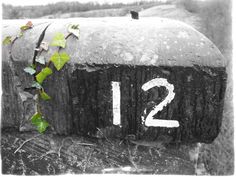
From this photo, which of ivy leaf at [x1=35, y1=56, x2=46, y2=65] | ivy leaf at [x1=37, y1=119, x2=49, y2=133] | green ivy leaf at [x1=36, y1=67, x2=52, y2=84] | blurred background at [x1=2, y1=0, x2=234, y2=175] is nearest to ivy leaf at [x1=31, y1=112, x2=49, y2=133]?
ivy leaf at [x1=37, y1=119, x2=49, y2=133]

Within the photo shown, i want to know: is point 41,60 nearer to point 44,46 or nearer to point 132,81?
point 44,46

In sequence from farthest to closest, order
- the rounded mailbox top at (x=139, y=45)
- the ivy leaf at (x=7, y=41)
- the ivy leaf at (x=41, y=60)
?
the ivy leaf at (x=7, y=41) < the ivy leaf at (x=41, y=60) < the rounded mailbox top at (x=139, y=45)

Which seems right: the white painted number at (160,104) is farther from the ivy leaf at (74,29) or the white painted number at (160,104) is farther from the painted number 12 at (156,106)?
the ivy leaf at (74,29)

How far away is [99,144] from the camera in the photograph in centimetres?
232

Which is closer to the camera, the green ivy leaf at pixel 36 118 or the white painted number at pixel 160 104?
the white painted number at pixel 160 104

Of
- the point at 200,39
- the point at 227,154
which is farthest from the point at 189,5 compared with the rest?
the point at 200,39

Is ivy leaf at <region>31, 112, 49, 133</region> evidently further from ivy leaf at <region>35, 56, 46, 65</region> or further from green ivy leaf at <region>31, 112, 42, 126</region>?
ivy leaf at <region>35, 56, 46, 65</region>

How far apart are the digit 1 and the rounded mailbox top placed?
142mm

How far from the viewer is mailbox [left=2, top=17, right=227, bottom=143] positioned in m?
1.98

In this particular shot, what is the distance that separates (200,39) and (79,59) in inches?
28.7

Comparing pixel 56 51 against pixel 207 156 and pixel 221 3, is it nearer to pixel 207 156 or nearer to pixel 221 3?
pixel 207 156

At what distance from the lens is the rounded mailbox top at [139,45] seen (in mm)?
1973

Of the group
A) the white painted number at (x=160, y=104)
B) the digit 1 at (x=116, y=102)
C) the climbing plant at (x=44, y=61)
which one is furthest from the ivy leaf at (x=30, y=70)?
the white painted number at (x=160, y=104)

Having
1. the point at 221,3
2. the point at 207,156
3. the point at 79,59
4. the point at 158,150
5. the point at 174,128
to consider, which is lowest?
the point at 207,156
